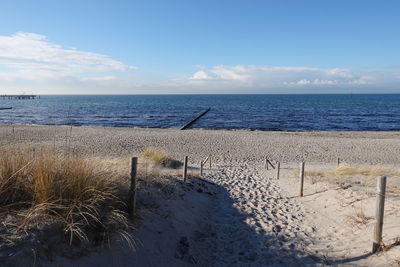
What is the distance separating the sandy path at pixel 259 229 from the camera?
206 inches

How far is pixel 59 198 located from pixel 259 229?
4.33 m

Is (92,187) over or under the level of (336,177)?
over

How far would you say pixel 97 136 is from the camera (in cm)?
2683

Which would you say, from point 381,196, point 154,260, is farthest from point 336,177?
point 154,260

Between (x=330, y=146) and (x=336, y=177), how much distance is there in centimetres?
1319

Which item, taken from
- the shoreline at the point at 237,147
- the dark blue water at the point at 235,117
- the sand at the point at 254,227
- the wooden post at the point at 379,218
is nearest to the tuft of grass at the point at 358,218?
the sand at the point at 254,227

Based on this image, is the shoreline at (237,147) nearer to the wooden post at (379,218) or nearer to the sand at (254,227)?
the sand at (254,227)

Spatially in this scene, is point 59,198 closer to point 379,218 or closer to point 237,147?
point 379,218

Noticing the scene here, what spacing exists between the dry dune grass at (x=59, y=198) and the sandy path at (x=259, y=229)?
2151mm

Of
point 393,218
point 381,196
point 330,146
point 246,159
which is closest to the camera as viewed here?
point 381,196

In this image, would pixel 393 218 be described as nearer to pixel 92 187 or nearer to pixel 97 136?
pixel 92 187

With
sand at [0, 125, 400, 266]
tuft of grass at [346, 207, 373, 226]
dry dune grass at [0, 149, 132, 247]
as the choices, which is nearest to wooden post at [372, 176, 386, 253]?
sand at [0, 125, 400, 266]

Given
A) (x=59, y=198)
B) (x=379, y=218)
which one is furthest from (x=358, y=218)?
(x=59, y=198)

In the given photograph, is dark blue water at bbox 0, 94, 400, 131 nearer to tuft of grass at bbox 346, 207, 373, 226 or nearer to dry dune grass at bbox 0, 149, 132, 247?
dry dune grass at bbox 0, 149, 132, 247
